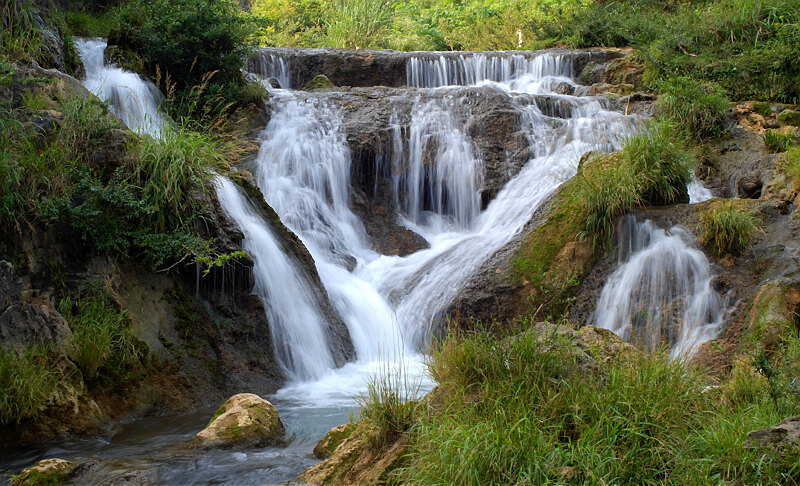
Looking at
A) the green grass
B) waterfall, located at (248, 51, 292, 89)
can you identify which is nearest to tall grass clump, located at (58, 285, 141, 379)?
the green grass

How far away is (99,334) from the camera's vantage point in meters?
5.74

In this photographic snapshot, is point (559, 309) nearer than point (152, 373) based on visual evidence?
No

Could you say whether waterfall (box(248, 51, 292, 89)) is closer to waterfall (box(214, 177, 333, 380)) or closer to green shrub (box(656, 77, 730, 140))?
waterfall (box(214, 177, 333, 380))

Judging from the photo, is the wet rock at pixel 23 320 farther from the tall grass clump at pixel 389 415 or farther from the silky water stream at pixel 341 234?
the tall grass clump at pixel 389 415

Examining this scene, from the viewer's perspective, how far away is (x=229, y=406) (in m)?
5.37

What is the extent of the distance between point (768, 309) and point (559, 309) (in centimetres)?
237

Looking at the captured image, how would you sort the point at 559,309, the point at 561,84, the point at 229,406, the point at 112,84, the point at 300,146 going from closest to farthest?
the point at 229,406
the point at 559,309
the point at 112,84
the point at 300,146
the point at 561,84

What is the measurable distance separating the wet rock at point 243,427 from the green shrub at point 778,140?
29.5 feet

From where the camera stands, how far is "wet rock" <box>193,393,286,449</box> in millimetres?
4934

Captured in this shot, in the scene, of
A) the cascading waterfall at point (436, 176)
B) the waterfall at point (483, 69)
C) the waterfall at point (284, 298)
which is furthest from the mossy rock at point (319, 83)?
the waterfall at point (284, 298)

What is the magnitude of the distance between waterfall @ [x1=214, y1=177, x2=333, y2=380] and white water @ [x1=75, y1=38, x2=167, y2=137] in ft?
10.4

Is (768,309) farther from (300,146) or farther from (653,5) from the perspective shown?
(653,5)

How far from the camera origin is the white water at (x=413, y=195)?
875cm

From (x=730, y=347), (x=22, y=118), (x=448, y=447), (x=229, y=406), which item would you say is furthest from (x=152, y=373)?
(x=730, y=347)
